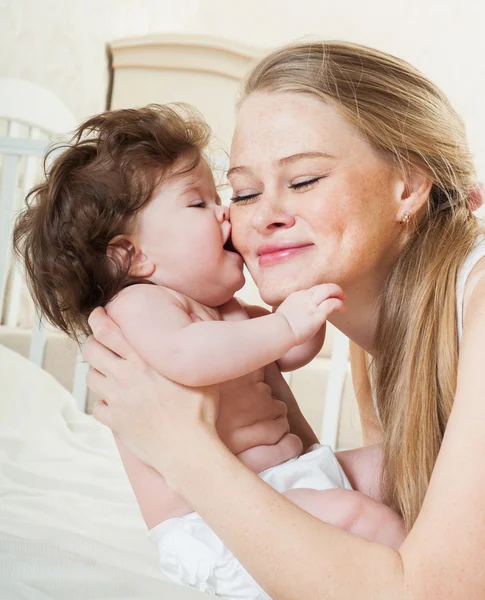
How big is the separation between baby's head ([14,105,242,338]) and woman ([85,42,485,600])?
11 cm

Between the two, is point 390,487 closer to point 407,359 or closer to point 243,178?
point 407,359

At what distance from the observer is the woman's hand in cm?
97

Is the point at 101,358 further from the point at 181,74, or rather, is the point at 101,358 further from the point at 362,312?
the point at 181,74

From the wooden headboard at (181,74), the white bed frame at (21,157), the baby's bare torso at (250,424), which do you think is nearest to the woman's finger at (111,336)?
the baby's bare torso at (250,424)

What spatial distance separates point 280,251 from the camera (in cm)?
112

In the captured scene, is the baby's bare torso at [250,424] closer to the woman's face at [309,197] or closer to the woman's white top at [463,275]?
the woman's face at [309,197]

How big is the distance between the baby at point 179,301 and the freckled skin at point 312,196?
87mm

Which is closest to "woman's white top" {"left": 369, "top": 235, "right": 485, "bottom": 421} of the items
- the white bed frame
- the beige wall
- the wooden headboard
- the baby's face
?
the baby's face

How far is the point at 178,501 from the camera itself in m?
1.05

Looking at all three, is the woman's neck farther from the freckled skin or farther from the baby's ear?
the baby's ear

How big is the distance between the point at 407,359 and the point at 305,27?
3737 mm

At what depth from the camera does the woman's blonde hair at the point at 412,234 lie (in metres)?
1.09

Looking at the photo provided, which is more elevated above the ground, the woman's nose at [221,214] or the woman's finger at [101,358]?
the woman's nose at [221,214]

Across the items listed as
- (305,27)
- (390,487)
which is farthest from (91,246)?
(305,27)
